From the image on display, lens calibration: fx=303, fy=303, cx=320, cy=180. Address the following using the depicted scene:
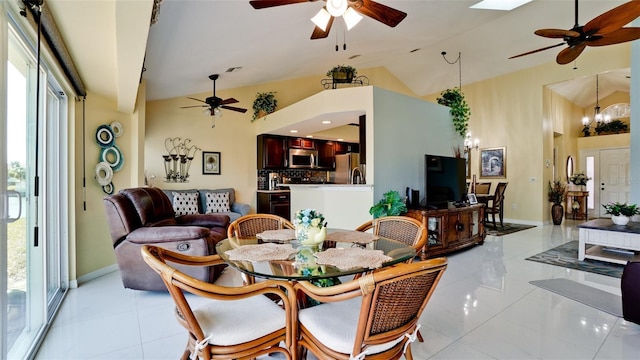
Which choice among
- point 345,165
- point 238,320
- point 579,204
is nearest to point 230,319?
point 238,320

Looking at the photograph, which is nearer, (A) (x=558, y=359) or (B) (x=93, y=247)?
(A) (x=558, y=359)

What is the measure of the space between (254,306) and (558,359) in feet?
6.37

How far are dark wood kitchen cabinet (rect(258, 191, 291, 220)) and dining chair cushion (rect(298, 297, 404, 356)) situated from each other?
528 centimetres

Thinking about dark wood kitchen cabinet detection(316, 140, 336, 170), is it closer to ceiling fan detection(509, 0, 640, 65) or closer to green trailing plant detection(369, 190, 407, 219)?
green trailing plant detection(369, 190, 407, 219)

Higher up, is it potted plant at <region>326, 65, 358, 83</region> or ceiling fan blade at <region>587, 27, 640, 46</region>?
potted plant at <region>326, 65, 358, 83</region>

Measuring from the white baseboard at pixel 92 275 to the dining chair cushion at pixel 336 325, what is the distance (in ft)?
10.0

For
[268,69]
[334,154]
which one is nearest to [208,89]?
[268,69]

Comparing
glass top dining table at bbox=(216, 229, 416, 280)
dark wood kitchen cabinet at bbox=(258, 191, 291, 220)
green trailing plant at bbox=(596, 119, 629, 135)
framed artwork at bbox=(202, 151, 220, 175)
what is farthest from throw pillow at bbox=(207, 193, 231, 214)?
green trailing plant at bbox=(596, 119, 629, 135)

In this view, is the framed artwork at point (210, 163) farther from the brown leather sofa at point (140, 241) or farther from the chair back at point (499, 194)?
the chair back at point (499, 194)

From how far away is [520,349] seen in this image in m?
2.03

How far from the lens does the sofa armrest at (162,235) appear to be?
2.81 metres

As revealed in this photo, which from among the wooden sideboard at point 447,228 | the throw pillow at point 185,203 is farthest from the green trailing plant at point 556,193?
the throw pillow at point 185,203

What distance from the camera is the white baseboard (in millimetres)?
3230

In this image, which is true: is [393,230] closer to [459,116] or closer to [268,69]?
[459,116]
